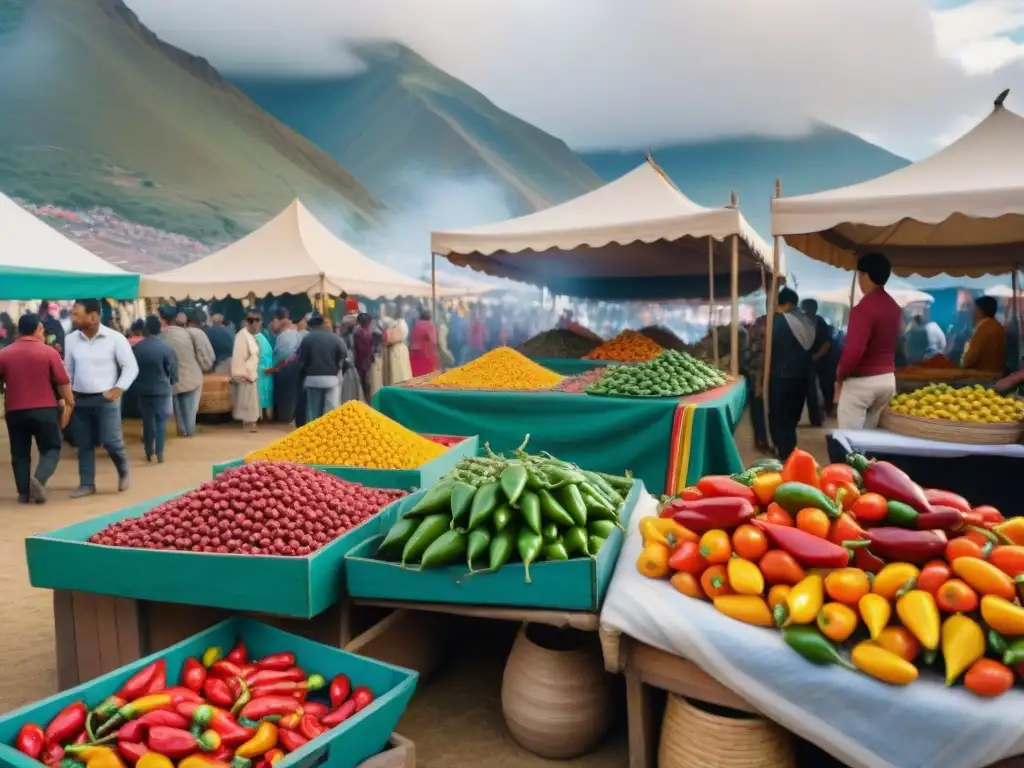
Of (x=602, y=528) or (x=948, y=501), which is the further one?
(x=602, y=528)

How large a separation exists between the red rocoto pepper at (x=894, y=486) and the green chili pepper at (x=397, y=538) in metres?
1.31

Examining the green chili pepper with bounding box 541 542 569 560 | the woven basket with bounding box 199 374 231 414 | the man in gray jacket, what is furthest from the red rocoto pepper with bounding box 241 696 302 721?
the woven basket with bounding box 199 374 231 414

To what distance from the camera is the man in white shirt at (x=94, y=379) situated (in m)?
5.08

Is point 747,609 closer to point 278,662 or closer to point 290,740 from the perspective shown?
point 290,740

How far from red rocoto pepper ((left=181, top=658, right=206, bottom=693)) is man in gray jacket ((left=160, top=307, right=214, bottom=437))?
574 centimetres

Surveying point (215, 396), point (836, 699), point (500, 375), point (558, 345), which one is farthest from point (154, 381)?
point (836, 699)

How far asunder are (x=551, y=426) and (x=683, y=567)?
2.73m

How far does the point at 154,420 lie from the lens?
6.46 metres

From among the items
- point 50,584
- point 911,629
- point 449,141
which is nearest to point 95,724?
point 50,584

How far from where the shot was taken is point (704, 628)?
5.60 feet

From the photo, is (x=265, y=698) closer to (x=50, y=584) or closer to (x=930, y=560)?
(x=50, y=584)

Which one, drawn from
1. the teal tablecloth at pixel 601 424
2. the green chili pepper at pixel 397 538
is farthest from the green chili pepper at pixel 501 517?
the teal tablecloth at pixel 601 424

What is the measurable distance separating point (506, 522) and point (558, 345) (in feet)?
Answer: 19.0

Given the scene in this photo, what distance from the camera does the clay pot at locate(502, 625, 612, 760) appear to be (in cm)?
209
